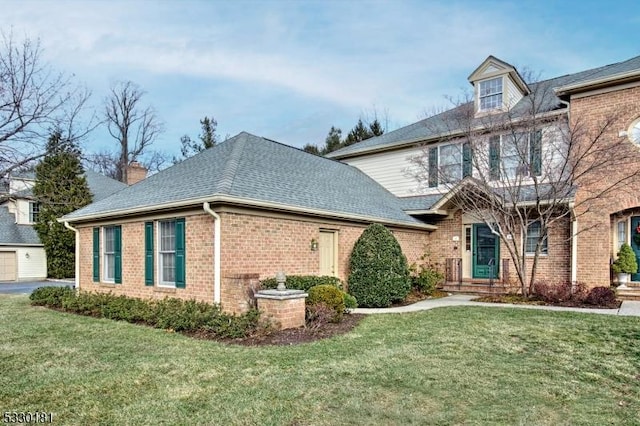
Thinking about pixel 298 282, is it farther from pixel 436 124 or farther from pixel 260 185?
pixel 436 124

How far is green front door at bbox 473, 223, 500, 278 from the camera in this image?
15.5 meters

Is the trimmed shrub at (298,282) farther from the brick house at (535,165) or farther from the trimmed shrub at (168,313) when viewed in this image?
the brick house at (535,165)

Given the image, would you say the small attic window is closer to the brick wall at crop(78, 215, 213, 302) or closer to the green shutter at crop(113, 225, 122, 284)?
the brick wall at crop(78, 215, 213, 302)

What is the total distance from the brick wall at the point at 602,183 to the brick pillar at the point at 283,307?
30.0ft

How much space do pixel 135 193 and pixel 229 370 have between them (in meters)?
8.75

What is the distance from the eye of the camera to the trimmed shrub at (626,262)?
13.0 metres

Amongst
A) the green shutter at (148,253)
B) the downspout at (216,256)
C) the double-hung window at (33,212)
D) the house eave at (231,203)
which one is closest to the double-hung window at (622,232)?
the house eave at (231,203)

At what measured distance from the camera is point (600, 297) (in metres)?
11.6

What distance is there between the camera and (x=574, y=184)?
1368 cm

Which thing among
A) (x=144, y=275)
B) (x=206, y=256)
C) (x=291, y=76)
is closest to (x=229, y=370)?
(x=206, y=256)

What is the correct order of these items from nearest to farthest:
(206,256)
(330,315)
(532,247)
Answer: (330,315)
(206,256)
(532,247)

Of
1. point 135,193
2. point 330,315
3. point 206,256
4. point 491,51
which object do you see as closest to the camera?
point 330,315

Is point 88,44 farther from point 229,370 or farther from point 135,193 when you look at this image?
point 229,370

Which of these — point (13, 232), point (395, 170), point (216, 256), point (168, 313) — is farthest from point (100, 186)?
point (216, 256)
